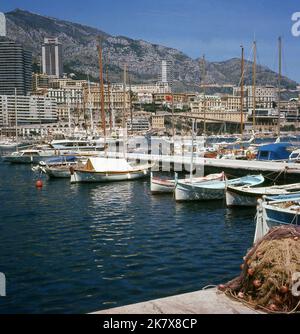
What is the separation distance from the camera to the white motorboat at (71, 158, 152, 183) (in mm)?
37375

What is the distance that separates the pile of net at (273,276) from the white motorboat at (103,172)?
2968 centimetres

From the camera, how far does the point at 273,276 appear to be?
7.59m

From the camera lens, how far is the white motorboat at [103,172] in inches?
1471

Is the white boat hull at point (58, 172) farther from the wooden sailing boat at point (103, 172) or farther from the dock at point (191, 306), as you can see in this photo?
the dock at point (191, 306)

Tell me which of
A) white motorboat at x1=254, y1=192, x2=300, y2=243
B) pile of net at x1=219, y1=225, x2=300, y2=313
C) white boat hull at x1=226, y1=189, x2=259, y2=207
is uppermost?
pile of net at x1=219, y1=225, x2=300, y2=313

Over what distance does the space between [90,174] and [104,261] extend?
22182 millimetres

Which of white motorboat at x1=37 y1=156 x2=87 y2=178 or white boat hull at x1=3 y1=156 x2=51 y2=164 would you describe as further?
white boat hull at x1=3 y1=156 x2=51 y2=164

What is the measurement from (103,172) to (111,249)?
20.6 meters

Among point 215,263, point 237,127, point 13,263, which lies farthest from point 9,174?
point 237,127

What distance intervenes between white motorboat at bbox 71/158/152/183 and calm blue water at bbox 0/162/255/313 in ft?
24.1

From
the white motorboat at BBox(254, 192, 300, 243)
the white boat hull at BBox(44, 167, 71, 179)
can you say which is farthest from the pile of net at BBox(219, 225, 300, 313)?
the white boat hull at BBox(44, 167, 71, 179)

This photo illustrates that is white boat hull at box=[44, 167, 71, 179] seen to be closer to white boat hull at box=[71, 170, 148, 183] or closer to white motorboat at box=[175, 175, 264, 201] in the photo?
white boat hull at box=[71, 170, 148, 183]

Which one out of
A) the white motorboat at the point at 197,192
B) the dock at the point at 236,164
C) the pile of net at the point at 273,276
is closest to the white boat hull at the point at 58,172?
the dock at the point at 236,164
